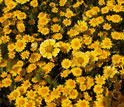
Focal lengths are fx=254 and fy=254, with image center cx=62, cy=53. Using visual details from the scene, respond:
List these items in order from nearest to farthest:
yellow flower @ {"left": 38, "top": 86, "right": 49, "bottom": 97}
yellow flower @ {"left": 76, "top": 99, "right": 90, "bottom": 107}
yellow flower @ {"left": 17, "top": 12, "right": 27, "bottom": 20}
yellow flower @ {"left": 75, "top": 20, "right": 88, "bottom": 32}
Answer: yellow flower @ {"left": 76, "top": 99, "right": 90, "bottom": 107}, yellow flower @ {"left": 38, "top": 86, "right": 49, "bottom": 97}, yellow flower @ {"left": 75, "top": 20, "right": 88, "bottom": 32}, yellow flower @ {"left": 17, "top": 12, "right": 27, "bottom": 20}

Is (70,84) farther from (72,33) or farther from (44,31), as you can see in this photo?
(44,31)

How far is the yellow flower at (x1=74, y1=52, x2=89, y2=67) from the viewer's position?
336 centimetres

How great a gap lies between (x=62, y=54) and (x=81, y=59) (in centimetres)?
46

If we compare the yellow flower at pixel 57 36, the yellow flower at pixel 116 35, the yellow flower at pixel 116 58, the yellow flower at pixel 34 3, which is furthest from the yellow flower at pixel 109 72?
the yellow flower at pixel 34 3

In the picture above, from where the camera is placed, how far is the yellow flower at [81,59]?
3358 millimetres

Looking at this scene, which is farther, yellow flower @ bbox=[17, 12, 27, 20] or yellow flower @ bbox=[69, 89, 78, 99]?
yellow flower @ bbox=[17, 12, 27, 20]

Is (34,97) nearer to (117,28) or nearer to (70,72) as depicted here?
(70,72)

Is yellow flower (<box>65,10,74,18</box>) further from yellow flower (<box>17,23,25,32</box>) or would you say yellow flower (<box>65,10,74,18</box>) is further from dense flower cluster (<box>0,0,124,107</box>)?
yellow flower (<box>17,23,25,32</box>)

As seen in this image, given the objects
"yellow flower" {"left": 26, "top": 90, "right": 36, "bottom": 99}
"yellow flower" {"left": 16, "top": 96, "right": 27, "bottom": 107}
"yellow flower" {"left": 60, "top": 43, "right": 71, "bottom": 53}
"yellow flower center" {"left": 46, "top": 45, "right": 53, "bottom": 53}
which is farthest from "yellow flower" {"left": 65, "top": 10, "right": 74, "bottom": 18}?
"yellow flower" {"left": 16, "top": 96, "right": 27, "bottom": 107}

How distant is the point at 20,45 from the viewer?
3.68m

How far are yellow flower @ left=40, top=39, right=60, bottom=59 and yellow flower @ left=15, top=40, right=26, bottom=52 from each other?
0.27 metres

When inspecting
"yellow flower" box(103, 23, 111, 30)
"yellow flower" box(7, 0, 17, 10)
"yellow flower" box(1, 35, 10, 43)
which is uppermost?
"yellow flower" box(7, 0, 17, 10)

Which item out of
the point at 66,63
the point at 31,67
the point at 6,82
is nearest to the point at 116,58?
the point at 66,63

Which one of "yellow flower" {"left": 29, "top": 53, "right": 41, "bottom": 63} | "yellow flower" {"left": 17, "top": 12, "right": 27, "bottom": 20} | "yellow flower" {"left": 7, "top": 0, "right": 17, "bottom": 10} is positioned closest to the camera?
"yellow flower" {"left": 29, "top": 53, "right": 41, "bottom": 63}
